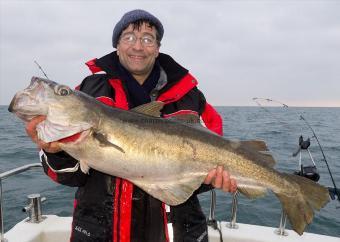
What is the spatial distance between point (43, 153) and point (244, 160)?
2245mm

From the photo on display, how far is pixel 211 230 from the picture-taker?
5801mm

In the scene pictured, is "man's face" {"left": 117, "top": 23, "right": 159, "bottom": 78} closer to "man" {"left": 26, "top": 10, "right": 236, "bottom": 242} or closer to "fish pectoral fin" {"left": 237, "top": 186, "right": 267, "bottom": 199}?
"man" {"left": 26, "top": 10, "right": 236, "bottom": 242}

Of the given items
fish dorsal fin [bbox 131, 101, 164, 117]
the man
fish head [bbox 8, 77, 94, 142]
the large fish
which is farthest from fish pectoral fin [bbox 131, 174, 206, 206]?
fish head [bbox 8, 77, 94, 142]

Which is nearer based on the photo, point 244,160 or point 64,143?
point 64,143

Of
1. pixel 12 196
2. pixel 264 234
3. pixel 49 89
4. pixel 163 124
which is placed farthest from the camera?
pixel 12 196

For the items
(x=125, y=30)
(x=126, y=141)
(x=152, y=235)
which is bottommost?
(x=152, y=235)

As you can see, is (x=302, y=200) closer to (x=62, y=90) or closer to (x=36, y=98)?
(x=62, y=90)

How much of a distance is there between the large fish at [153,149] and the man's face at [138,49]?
0.81 m

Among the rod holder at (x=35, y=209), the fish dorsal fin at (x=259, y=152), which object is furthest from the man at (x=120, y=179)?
the rod holder at (x=35, y=209)

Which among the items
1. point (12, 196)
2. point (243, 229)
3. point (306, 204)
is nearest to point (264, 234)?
point (243, 229)

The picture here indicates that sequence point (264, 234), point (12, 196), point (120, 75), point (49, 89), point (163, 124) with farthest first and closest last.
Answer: point (12, 196) < point (264, 234) < point (120, 75) < point (163, 124) < point (49, 89)

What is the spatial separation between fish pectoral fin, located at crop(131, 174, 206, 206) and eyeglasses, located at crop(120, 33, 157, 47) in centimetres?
174

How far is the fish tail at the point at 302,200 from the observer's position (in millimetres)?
4020

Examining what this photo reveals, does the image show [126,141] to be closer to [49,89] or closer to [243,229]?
[49,89]
